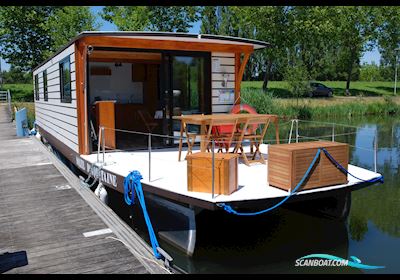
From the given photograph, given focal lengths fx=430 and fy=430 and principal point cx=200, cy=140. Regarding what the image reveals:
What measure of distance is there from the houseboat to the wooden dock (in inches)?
19.2

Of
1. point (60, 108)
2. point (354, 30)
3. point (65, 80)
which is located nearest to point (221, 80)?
point (65, 80)

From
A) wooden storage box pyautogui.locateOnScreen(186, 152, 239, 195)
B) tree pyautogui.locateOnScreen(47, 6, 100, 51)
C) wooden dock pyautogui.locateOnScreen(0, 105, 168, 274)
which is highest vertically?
tree pyautogui.locateOnScreen(47, 6, 100, 51)

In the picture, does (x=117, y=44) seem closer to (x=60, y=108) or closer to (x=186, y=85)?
(x=186, y=85)

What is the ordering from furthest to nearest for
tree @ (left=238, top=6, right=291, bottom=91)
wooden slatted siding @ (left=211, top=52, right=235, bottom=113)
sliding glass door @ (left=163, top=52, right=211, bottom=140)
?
tree @ (left=238, top=6, right=291, bottom=91)
wooden slatted siding @ (left=211, top=52, right=235, bottom=113)
sliding glass door @ (left=163, top=52, right=211, bottom=140)

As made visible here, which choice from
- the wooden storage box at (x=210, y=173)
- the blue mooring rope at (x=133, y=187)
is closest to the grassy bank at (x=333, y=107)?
the blue mooring rope at (x=133, y=187)

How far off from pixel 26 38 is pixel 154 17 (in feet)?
35.6

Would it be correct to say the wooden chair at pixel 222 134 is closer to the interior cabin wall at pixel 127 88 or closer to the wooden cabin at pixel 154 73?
the wooden cabin at pixel 154 73

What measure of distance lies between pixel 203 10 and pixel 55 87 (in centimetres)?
2447

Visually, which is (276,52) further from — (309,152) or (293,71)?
(309,152)

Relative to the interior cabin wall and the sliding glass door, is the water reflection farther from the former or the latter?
the interior cabin wall

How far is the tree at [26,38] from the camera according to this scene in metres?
32.4

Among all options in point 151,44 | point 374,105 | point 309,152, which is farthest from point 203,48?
point 374,105

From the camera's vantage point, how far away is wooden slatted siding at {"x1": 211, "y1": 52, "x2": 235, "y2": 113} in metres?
8.09

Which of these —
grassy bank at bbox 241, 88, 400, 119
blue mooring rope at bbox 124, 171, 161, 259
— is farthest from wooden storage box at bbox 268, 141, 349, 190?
grassy bank at bbox 241, 88, 400, 119
